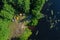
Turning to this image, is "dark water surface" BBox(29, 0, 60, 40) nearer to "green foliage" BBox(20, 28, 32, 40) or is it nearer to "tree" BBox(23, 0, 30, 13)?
"green foliage" BBox(20, 28, 32, 40)

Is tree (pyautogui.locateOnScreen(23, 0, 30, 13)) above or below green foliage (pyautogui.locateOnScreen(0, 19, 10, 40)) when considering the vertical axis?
above

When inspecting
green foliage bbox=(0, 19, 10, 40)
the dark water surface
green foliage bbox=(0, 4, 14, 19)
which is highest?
green foliage bbox=(0, 4, 14, 19)

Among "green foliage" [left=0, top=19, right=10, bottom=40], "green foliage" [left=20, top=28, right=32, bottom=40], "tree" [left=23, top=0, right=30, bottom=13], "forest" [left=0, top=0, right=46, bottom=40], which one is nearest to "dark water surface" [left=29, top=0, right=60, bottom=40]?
"green foliage" [left=20, top=28, right=32, bottom=40]

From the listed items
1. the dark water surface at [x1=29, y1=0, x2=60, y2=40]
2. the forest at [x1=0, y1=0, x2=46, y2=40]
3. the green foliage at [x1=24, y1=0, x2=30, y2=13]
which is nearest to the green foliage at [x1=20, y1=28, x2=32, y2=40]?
the forest at [x1=0, y1=0, x2=46, y2=40]

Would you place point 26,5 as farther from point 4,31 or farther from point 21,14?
point 4,31

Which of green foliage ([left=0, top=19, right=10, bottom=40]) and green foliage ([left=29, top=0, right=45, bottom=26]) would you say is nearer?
green foliage ([left=0, top=19, right=10, bottom=40])

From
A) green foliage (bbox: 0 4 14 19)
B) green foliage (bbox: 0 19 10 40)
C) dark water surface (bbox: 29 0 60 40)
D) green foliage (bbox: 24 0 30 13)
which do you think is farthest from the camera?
dark water surface (bbox: 29 0 60 40)

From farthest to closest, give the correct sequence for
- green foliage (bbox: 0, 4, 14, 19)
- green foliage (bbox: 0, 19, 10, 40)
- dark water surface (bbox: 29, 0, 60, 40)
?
dark water surface (bbox: 29, 0, 60, 40) → green foliage (bbox: 0, 4, 14, 19) → green foliage (bbox: 0, 19, 10, 40)

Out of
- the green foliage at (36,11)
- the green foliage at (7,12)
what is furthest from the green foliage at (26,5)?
the green foliage at (7,12)

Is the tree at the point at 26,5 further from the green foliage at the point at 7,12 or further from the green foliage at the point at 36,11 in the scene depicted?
the green foliage at the point at 7,12
